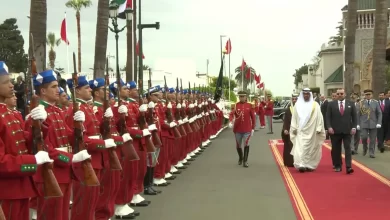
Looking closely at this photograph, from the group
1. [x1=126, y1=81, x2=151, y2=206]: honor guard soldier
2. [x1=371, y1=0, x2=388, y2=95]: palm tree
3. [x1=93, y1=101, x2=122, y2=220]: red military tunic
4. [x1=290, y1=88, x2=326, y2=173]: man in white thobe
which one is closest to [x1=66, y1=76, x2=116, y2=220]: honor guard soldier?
[x1=93, y1=101, x2=122, y2=220]: red military tunic

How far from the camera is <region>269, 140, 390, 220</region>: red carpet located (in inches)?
344

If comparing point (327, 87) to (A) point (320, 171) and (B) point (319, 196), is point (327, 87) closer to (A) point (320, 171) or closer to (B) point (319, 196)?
(A) point (320, 171)

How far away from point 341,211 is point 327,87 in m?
49.1

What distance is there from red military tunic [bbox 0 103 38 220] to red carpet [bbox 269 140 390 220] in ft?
15.1

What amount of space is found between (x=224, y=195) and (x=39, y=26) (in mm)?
4657

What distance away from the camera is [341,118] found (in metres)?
14.1

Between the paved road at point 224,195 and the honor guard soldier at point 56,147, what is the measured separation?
293 cm

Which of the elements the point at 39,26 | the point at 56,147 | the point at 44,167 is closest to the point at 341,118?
the point at 39,26

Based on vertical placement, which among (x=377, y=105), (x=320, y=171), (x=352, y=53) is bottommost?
(x=320, y=171)

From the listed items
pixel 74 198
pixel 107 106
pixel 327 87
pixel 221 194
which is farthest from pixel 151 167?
pixel 327 87

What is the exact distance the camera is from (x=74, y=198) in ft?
21.9

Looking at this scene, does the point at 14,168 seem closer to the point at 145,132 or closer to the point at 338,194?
the point at 145,132

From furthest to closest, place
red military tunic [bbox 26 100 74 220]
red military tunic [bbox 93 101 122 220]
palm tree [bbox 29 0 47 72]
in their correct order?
1. palm tree [bbox 29 0 47 72]
2. red military tunic [bbox 93 101 122 220]
3. red military tunic [bbox 26 100 74 220]

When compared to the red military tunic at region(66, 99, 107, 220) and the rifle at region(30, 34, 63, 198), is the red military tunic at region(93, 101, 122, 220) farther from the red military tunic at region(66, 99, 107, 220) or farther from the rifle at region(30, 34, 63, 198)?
the rifle at region(30, 34, 63, 198)
